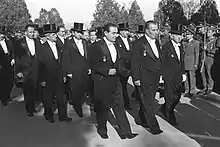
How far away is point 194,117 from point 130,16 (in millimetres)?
43686

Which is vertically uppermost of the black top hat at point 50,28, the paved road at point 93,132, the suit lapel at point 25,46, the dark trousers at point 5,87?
the black top hat at point 50,28

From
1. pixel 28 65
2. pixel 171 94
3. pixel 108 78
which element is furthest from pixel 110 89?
pixel 28 65

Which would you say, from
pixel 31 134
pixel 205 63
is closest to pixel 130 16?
pixel 205 63

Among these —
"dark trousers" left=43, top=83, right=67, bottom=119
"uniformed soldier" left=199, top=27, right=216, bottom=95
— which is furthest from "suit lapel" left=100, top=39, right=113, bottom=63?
"uniformed soldier" left=199, top=27, right=216, bottom=95

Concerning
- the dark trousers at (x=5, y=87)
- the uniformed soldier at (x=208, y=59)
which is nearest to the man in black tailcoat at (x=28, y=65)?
the dark trousers at (x=5, y=87)

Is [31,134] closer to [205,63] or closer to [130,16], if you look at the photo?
[205,63]

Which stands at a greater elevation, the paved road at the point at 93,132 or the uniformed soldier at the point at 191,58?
the uniformed soldier at the point at 191,58

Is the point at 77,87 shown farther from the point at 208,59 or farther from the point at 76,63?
the point at 208,59

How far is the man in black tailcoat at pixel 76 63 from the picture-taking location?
7457 mm

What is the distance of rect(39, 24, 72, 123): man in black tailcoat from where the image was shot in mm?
7211

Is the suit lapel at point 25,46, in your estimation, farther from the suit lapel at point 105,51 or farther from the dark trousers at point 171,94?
the dark trousers at point 171,94

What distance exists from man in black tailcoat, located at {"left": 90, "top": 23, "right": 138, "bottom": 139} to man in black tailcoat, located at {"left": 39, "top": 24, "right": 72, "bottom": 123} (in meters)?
1.26

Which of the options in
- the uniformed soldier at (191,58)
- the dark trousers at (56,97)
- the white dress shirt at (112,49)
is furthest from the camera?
the uniformed soldier at (191,58)

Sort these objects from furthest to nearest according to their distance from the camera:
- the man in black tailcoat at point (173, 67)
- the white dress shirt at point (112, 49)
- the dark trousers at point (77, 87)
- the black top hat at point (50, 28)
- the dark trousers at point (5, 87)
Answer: the dark trousers at point (5, 87), the dark trousers at point (77, 87), the black top hat at point (50, 28), the man in black tailcoat at point (173, 67), the white dress shirt at point (112, 49)
